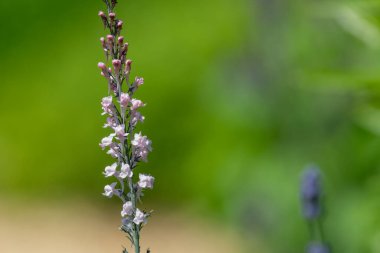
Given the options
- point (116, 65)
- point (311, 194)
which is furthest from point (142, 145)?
point (311, 194)

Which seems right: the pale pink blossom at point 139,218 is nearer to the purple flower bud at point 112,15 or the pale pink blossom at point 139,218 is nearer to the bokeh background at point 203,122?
the purple flower bud at point 112,15

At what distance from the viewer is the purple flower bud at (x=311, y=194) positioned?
9.82 feet

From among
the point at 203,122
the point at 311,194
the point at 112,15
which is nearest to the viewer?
the point at 112,15

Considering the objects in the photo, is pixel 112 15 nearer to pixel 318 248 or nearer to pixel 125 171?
pixel 125 171

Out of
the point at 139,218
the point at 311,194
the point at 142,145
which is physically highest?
the point at 311,194

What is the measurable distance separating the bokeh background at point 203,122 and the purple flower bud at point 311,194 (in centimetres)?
51

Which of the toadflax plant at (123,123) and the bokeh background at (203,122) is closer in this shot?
the toadflax plant at (123,123)

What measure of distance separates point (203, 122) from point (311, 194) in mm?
6188

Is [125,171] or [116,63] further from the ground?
[116,63]

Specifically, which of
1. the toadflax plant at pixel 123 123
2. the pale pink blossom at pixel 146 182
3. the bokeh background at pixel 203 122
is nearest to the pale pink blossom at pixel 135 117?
the toadflax plant at pixel 123 123

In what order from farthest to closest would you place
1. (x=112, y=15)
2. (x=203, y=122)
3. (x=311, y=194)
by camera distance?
(x=203, y=122) < (x=311, y=194) < (x=112, y=15)

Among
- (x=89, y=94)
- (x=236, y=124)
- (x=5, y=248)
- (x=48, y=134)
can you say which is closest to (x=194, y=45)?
(x=89, y=94)

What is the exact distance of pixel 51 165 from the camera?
1103 cm

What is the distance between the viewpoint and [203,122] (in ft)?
30.1
